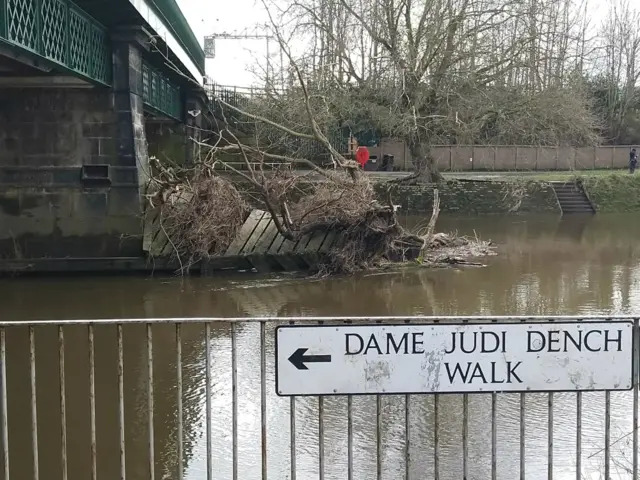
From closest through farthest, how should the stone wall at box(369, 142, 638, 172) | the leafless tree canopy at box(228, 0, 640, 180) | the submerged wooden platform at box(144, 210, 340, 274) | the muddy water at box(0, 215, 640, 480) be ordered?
the muddy water at box(0, 215, 640, 480), the submerged wooden platform at box(144, 210, 340, 274), the leafless tree canopy at box(228, 0, 640, 180), the stone wall at box(369, 142, 638, 172)

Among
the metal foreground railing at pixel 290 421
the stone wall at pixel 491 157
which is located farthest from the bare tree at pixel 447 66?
the metal foreground railing at pixel 290 421

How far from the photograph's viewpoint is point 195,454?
6.67 metres

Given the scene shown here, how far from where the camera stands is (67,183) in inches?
684

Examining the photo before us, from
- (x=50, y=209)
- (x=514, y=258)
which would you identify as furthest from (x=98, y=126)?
(x=514, y=258)

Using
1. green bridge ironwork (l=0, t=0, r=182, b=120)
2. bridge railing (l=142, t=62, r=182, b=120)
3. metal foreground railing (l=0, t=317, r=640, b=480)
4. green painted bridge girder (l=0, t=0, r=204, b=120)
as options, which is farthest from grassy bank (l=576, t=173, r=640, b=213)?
metal foreground railing (l=0, t=317, r=640, b=480)

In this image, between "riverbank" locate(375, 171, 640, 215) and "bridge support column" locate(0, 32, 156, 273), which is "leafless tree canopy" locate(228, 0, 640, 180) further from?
"bridge support column" locate(0, 32, 156, 273)

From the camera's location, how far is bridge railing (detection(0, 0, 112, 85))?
10.8m

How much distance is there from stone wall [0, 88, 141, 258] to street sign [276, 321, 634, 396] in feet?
45.7

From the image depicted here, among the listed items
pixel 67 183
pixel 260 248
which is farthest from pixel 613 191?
pixel 67 183

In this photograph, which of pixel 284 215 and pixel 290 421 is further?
pixel 284 215

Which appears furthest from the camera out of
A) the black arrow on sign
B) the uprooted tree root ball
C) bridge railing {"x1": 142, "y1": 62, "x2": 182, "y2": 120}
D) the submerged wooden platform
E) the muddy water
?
bridge railing {"x1": 142, "y1": 62, "x2": 182, "y2": 120}

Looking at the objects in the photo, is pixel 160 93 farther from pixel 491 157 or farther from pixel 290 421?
pixel 491 157

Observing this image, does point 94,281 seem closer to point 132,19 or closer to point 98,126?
point 98,126

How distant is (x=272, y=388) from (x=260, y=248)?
349 inches
